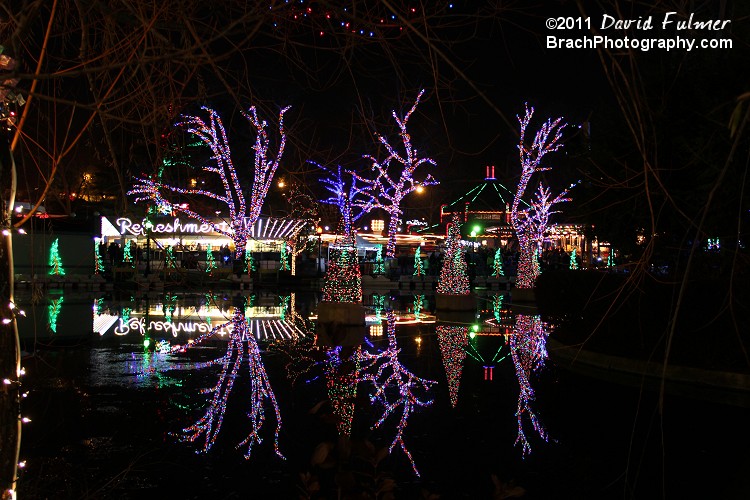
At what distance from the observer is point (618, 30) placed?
3291mm

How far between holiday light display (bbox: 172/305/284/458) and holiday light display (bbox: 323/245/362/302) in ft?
7.83

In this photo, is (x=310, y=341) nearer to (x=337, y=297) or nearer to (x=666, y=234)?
(x=337, y=297)

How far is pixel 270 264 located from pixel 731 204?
35.5 metres

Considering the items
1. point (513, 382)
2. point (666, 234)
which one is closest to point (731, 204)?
point (666, 234)

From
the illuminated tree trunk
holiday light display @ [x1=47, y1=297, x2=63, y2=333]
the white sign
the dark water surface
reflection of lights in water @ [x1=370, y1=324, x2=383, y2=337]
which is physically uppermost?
the white sign

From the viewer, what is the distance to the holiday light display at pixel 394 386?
9.88 metres

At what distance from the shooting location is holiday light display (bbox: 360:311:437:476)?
9875 mm

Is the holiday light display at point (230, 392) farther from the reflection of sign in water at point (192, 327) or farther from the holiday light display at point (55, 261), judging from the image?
the holiday light display at point (55, 261)

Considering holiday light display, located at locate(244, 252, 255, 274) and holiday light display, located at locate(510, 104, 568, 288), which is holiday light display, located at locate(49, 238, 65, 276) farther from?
holiday light display, located at locate(510, 104, 568, 288)

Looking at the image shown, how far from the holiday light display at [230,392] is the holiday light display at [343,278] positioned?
239 centimetres

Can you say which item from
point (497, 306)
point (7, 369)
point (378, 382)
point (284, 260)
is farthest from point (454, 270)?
point (284, 260)

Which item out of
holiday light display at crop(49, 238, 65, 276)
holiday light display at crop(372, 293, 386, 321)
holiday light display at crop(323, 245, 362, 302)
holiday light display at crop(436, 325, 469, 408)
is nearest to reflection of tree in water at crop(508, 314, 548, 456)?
holiday light display at crop(436, 325, 469, 408)

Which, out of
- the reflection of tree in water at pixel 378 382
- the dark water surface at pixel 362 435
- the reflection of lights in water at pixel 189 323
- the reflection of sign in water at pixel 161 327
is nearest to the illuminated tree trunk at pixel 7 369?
the dark water surface at pixel 362 435

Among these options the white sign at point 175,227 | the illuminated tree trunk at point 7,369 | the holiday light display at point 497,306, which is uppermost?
the white sign at point 175,227
